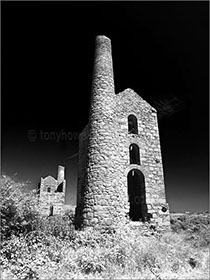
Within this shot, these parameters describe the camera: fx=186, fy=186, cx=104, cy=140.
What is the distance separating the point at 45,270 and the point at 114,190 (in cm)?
445

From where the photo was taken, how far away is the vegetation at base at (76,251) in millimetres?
5016

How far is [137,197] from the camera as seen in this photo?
10625 mm

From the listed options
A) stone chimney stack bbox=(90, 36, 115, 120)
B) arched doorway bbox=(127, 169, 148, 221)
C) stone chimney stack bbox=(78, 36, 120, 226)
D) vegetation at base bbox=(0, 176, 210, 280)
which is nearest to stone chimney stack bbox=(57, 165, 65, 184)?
arched doorway bbox=(127, 169, 148, 221)

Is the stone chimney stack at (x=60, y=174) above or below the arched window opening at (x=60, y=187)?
above

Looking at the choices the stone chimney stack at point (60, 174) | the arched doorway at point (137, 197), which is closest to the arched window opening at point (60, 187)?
the stone chimney stack at point (60, 174)

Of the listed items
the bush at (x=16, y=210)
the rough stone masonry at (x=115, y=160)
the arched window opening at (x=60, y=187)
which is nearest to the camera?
the bush at (x=16, y=210)

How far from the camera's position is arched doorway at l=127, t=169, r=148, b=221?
988cm

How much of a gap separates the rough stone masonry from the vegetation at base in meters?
1.07

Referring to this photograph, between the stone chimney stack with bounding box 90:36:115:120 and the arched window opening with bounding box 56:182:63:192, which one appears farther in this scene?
the arched window opening with bounding box 56:182:63:192

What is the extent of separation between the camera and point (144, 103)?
12469mm

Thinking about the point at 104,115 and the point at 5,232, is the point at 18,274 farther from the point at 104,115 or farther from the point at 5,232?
the point at 104,115

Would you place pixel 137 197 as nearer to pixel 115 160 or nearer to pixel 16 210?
pixel 115 160

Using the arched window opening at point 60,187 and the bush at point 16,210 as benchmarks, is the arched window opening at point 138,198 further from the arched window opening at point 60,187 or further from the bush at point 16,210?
the arched window opening at point 60,187

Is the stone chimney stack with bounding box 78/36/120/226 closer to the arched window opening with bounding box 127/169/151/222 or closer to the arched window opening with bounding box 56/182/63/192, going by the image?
the arched window opening with bounding box 127/169/151/222
